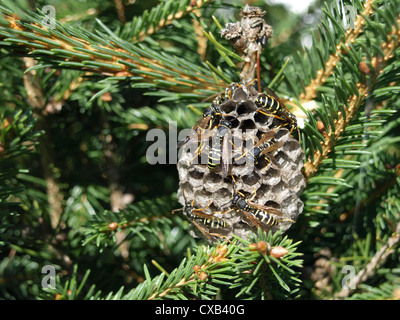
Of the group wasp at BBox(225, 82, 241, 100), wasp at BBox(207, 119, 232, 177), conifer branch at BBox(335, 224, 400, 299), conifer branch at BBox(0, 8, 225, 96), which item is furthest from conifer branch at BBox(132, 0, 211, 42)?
conifer branch at BBox(335, 224, 400, 299)

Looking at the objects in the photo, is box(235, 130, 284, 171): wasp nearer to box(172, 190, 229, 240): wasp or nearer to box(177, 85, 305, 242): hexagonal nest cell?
box(177, 85, 305, 242): hexagonal nest cell

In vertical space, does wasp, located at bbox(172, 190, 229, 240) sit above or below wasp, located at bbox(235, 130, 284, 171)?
below

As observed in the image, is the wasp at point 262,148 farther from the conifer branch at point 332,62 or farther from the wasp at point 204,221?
the conifer branch at point 332,62

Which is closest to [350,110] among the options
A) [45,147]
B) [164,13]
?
[164,13]

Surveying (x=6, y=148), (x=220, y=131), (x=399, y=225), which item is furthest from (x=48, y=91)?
(x=399, y=225)

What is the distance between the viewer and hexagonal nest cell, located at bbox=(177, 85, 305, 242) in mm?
1144

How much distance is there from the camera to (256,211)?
1116 millimetres

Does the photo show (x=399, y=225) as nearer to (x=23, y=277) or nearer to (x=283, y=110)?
(x=283, y=110)

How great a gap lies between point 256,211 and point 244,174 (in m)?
0.12

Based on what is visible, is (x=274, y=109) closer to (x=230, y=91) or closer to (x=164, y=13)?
(x=230, y=91)

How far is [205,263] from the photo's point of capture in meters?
1.08

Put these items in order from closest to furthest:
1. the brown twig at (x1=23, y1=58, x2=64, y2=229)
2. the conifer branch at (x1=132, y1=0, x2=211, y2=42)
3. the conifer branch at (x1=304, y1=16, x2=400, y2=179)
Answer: the conifer branch at (x1=304, y1=16, x2=400, y2=179) → the conifer branch at (x1=132, y1=0, x2=211, y2=42) → the brown twig at (x1=23, y1=58, x2=64, y2=229)

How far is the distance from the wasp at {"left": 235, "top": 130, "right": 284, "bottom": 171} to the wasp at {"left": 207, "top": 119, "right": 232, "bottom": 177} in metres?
0.04
